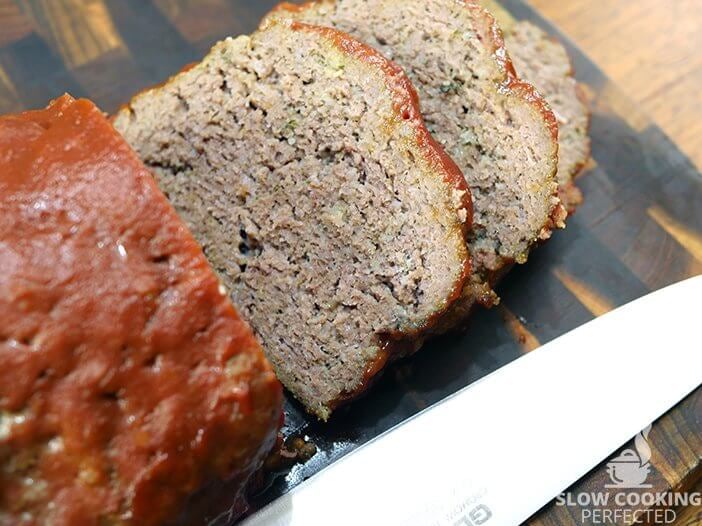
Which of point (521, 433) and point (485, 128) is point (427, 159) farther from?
point (521, 433)

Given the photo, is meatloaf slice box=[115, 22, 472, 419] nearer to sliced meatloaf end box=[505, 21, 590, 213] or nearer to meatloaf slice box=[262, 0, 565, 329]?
meatloaf slice box=[262, 0, 565, 329]

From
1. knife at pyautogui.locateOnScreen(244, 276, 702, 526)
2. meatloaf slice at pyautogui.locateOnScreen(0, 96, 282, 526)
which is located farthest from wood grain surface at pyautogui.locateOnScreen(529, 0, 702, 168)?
meatloaf slice at pyautogui.locateOnScreen(0, 96, 282, 526)

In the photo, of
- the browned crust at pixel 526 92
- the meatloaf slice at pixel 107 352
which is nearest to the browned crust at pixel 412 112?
the browned crust at pixel 526 92

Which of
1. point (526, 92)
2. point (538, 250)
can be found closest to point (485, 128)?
point (526, 92)

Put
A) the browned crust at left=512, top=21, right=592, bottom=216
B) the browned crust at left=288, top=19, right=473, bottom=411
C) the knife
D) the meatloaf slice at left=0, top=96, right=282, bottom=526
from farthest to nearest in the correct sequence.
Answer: the browned crust at left=512, top=21, right=592, bottom=216
the browned crust at left=288, top=19, right=473, bottom=411
the knife
the meatloaf slice at left=0, top=96, right=282, bottom=526

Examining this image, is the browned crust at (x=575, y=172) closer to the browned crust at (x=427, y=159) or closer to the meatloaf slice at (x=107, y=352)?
the browned crust at (x=427, y=159)

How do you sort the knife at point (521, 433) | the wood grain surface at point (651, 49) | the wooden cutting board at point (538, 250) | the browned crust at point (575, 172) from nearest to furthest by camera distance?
the knife at point (521, 433)
the wooden cutting board at point (538, 250)
the browned crust at point (575, 172)
the wood grain surface at point (651, 49)

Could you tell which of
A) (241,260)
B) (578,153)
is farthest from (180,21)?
(578,153)

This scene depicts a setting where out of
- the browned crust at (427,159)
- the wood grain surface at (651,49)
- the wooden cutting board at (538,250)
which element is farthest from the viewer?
the wood grain surface at (651,49)
